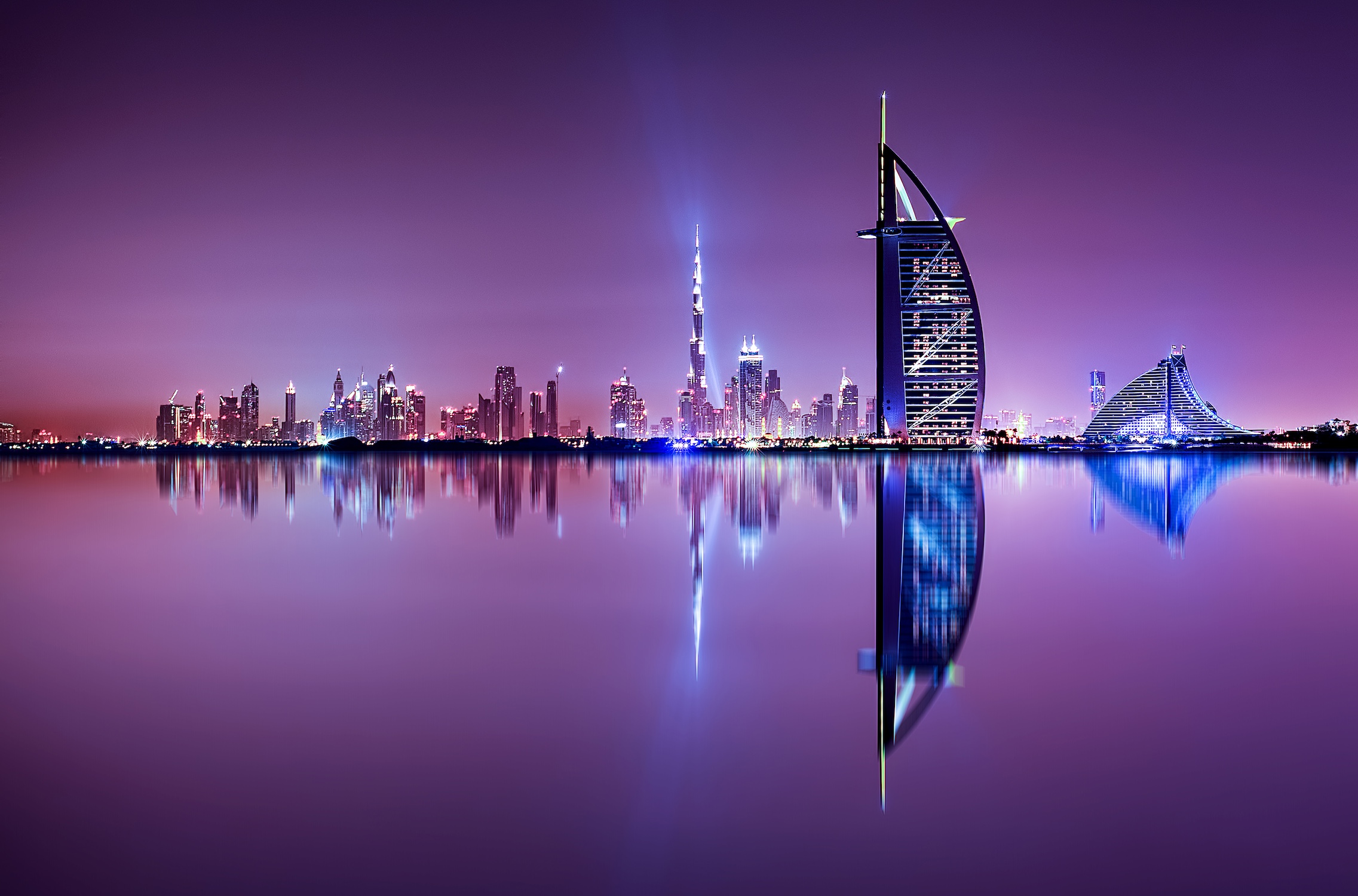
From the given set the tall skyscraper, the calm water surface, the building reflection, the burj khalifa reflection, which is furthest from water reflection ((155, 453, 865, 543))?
the tall skyscraper

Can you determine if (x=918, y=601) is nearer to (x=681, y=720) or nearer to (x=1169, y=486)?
(x=681, y=720)

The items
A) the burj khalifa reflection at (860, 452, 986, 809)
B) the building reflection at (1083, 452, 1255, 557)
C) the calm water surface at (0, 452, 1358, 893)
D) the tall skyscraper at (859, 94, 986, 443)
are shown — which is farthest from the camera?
the tall skyscraper at (859, 94, 986, 443)

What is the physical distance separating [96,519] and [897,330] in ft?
427

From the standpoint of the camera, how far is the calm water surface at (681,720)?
5.53 meters

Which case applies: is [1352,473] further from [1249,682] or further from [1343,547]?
[1249,682]

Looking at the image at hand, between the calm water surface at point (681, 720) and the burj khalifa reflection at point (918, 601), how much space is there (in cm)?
7

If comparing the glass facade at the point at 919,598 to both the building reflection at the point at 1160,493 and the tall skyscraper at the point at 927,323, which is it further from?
the tall skyscraper at the point at 927,323

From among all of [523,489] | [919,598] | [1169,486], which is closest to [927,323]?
[1169,486]

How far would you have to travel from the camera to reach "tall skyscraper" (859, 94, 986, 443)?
Answer: 14600 cm

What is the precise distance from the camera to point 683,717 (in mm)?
8281

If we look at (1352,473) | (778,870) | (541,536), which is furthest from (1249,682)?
(1352,473)

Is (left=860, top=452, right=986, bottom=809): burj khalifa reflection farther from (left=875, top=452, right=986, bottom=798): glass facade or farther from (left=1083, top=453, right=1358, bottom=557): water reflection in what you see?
(left=1083, top=453, right=1358, bottom=557): water reflection

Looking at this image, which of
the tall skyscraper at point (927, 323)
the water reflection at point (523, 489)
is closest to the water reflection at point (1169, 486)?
the water reflection at point (523, 489)

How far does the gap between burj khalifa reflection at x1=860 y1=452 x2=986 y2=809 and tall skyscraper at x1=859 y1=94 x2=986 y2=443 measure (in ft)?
390
